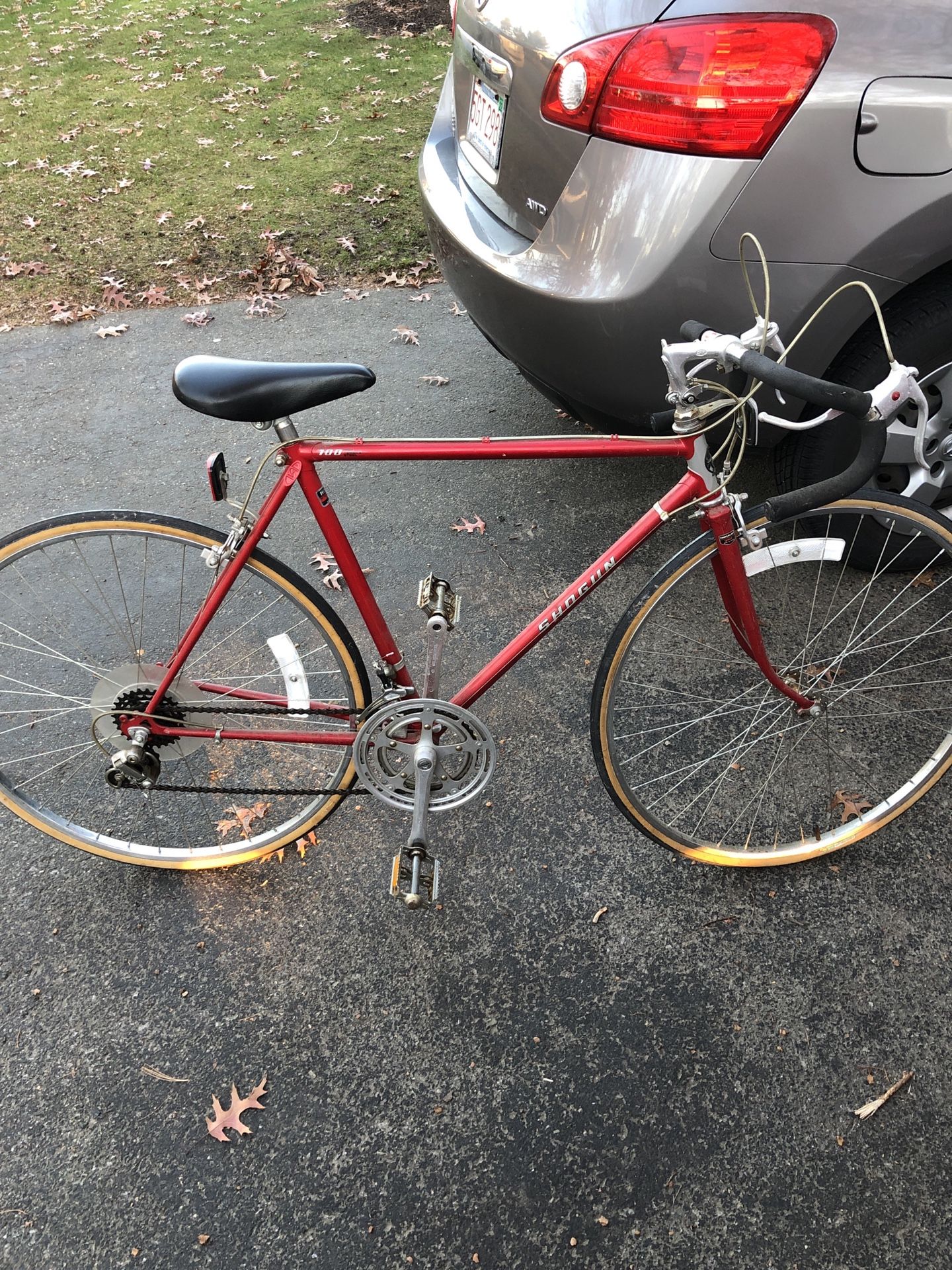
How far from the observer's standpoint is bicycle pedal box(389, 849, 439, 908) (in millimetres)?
1982

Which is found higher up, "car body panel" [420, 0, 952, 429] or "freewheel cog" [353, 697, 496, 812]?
"car body panel" [420, 0, 952, 429]

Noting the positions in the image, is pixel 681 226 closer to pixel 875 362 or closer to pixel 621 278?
pixel 621 278

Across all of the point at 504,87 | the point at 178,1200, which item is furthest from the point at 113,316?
the point at 178,1200

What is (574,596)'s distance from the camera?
1979mm

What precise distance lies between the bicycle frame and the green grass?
11.8ft

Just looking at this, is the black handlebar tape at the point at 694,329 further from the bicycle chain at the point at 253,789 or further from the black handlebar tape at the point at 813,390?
the bicycle chain at the point at 253,789

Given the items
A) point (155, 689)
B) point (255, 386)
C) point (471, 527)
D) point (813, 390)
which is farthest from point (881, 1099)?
point (471, 527)

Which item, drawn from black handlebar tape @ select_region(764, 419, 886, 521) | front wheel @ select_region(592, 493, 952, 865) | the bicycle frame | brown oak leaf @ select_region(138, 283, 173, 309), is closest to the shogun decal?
the bicycle frame

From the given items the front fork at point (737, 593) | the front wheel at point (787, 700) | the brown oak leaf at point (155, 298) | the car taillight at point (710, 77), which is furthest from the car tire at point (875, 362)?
the brown oak leaf at point (155, 298)

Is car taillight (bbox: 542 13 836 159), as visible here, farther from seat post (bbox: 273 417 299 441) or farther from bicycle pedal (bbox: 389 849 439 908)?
bicycle pedal (bbox: 389 849 439 908)

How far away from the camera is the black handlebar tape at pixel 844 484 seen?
4.86 feet

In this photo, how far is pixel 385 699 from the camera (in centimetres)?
203

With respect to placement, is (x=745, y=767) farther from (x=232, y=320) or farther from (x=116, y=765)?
(x=232, y=320)

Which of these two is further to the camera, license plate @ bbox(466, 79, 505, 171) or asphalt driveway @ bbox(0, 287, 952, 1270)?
license plate @ bbox(466, 79, 505, 171)
